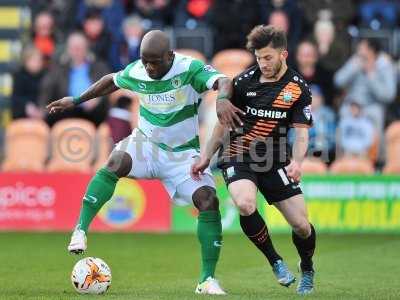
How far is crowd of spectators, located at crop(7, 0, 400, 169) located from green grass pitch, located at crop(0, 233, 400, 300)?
2.21 metres

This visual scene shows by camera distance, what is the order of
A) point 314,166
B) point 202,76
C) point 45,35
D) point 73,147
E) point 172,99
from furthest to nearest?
1. point 45,35
2. point 314,166
3. point 73,147
4. point 172,99
5. point 202,76

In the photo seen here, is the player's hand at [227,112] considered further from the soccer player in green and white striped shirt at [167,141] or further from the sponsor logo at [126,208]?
the sponsor logo at [126,208]

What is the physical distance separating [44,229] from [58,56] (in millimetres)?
3533

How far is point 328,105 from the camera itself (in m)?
18.0

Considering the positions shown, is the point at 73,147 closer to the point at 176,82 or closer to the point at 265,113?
the point at 176,82

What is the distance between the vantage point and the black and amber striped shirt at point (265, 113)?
9.70m

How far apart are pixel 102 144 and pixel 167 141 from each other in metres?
7.37

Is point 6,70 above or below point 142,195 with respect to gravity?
above

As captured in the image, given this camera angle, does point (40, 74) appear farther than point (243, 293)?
Yes

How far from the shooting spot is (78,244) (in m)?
9.55

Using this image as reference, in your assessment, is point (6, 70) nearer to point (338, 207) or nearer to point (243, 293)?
→ point (338, 207)

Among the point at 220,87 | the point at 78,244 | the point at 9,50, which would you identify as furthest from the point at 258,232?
the point at 9,50

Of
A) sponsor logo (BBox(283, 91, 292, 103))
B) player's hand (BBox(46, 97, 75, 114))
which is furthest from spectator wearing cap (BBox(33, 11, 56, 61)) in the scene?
sponsor logo (BBox(283, 91, 292, 103))

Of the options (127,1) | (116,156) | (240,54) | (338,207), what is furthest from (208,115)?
(116,156)
